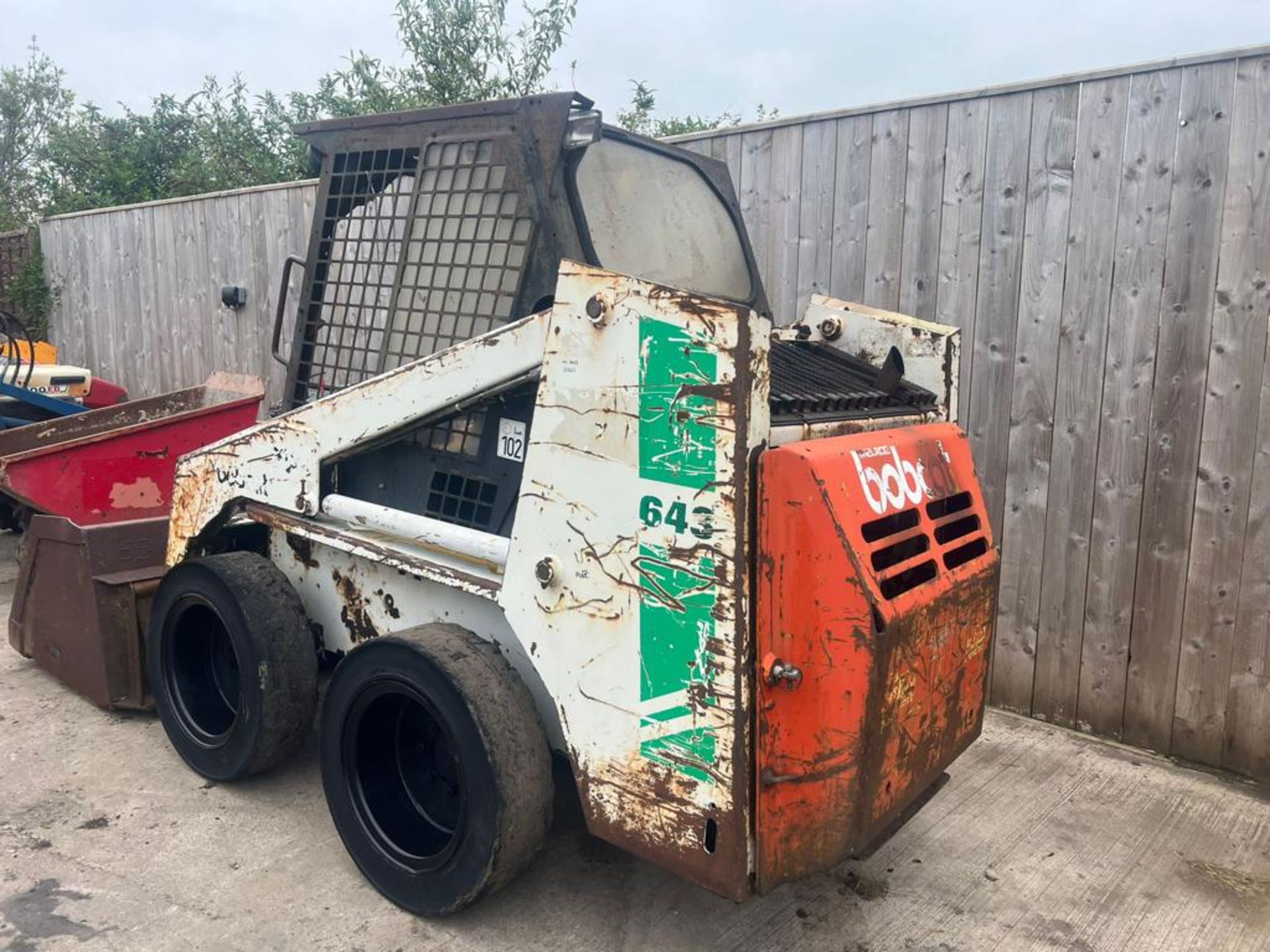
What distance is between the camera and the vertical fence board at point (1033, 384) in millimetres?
3742

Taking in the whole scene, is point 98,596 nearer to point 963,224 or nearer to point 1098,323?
point 963,224

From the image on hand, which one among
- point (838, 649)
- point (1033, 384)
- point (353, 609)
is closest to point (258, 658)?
point (353, 609)

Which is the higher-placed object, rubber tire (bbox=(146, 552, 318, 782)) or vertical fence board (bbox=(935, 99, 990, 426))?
vertical fence board (bbox=(935, 99, 990, 426))

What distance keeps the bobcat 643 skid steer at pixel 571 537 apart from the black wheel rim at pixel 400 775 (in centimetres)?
1

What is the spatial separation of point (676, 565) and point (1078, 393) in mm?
2396

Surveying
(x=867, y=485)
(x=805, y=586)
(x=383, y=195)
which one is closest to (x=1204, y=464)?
(x=867, y=485)

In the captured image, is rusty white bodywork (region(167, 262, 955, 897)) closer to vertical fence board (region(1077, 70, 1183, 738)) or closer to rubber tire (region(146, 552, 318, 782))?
rubber tire (region(146, 552, 318, 782))

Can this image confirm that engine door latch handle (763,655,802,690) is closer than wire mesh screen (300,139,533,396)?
Yes

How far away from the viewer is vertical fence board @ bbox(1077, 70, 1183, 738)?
3525 millimetres

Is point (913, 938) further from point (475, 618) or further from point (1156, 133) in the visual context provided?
point (1156, 133)

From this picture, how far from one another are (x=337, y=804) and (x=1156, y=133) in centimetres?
360

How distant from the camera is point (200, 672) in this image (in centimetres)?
360

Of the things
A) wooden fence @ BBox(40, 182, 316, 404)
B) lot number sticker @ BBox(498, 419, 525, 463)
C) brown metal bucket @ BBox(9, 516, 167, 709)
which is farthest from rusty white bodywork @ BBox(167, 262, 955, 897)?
wooden fence @ BBox(40, 182, 316, 404)

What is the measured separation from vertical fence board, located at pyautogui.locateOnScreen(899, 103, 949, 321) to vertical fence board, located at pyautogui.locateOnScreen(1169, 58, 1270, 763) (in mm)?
1045
